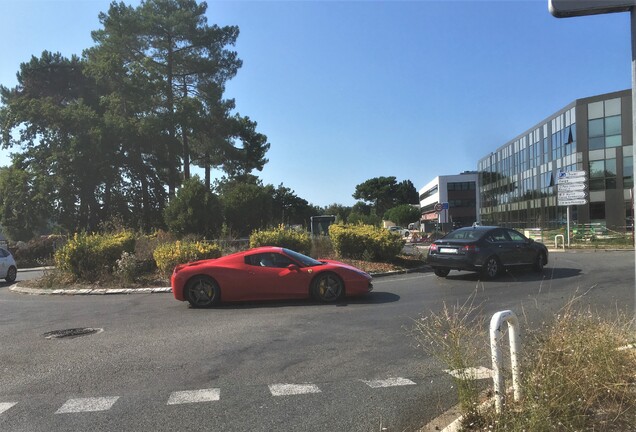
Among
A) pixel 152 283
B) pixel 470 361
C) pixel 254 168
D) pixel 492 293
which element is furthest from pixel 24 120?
pixel 470 361

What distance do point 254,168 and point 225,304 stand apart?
1693 inches

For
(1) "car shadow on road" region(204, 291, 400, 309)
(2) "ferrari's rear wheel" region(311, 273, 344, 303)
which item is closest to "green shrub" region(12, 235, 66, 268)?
(1) "car shadow on road" region(204, 291, 400, 309)

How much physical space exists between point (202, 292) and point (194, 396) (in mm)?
5558

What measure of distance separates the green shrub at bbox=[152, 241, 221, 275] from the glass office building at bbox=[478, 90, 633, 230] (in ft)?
114

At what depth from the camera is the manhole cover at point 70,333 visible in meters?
7.86

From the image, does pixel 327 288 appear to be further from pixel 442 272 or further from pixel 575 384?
pixel 575 384

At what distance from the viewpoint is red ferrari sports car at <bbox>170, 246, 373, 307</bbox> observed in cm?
1021

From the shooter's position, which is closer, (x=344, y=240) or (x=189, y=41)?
(x=344, y=240)

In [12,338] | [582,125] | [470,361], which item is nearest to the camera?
[470,361]

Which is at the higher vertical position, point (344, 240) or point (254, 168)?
point (254, 168)

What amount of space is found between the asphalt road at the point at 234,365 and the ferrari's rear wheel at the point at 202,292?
0.36 metres

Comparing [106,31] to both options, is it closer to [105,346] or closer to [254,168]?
[254,168]

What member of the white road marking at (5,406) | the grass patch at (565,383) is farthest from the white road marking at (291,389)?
the white road marking at (5,406)

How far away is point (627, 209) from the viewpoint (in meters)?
38.0
